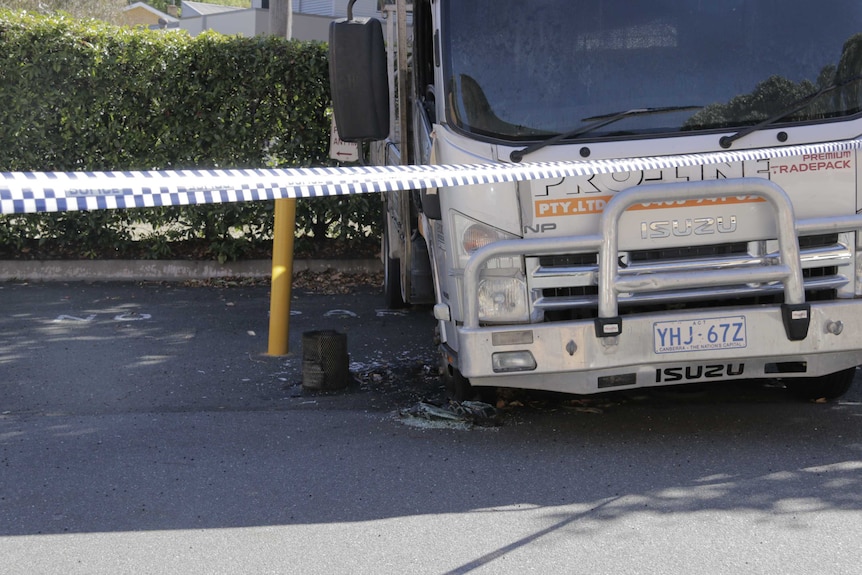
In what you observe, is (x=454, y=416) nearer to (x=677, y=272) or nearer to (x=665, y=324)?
(x=665, y=324)

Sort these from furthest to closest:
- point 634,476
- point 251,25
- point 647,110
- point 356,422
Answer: point 251,25 → point 356,422 → point 647,110 → point 634,476

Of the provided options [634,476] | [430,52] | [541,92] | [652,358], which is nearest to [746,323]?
[652,358]

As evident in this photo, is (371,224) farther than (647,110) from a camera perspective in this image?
Yes

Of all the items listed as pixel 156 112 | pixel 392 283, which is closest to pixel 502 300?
pixel 392 283

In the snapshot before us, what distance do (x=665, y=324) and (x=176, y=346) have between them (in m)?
4.66

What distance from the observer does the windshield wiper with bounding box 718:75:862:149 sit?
548 centimetres

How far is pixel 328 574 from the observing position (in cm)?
411

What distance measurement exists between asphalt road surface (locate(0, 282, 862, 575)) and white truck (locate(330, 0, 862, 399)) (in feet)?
1.67

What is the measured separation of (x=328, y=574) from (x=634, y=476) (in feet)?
5.76

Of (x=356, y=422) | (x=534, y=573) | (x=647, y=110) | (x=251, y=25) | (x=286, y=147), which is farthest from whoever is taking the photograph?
(x=251, y=25)

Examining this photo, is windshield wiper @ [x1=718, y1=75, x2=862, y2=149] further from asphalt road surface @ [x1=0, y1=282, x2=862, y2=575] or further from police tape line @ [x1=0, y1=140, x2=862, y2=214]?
asphalt road surface @ [x1=0, y1=282, x2=862, y2=575]

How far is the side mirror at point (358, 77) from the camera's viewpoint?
226 inches

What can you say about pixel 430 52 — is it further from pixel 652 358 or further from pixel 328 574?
pixel 328 574

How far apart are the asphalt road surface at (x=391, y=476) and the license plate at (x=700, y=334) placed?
0.57 m
